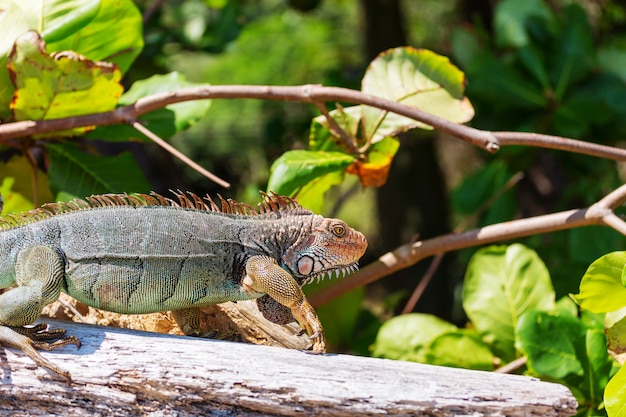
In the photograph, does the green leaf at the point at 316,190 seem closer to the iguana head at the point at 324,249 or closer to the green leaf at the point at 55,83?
the iguana head at the point at 324,249

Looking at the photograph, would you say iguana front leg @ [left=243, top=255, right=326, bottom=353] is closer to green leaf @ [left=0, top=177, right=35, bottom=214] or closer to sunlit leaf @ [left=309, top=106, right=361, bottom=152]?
sunlit leaf @ [left=309, top=106, right=361, bottom=152]

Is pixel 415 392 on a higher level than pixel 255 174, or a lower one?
higher

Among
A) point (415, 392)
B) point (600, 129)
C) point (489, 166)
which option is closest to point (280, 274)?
point (415, 392)

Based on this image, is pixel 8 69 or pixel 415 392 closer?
pixel 415 392

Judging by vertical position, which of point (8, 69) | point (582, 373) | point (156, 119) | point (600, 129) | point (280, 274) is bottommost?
point (582, 373)

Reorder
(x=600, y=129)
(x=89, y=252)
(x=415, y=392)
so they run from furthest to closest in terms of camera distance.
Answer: (x=600, y=129)
(x=89, y=252)
(x=415, y=392)

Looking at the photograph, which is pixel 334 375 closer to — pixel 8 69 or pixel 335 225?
pixel 335 225

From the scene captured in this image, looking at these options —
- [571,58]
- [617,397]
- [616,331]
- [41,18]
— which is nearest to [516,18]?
[571,58]
